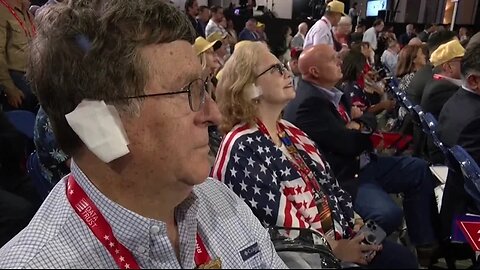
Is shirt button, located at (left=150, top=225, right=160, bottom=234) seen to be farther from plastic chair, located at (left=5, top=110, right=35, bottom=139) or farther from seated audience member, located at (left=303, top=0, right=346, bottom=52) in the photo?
seated audience member, located at (left=303, top=0, right=346, bottom=52)

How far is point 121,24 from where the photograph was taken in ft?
2.81

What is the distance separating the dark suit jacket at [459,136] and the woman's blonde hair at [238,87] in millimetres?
1164

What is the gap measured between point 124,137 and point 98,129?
0.16ft

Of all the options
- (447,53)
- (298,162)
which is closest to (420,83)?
(447,53)

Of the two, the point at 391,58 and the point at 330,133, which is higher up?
the point at 330,133

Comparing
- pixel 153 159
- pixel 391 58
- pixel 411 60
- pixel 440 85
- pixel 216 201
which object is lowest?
pixel 391 58

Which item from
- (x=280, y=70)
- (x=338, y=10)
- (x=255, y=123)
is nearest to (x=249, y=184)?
(x=255, y=123)

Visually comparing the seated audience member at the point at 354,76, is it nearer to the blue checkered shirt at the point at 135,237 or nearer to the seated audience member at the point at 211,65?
the seated audience member at the point at 211,65

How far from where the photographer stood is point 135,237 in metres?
0.81

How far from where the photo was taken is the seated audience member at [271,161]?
173 cm

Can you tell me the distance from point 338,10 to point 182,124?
6.21 metres

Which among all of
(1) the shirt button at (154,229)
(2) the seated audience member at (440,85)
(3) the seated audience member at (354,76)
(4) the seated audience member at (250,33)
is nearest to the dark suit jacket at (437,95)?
(2) the seated audience member at (440,85)

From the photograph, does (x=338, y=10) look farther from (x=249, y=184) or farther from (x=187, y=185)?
(x=187, y=185)

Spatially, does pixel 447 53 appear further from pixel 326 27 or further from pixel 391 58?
pixel 391 58
